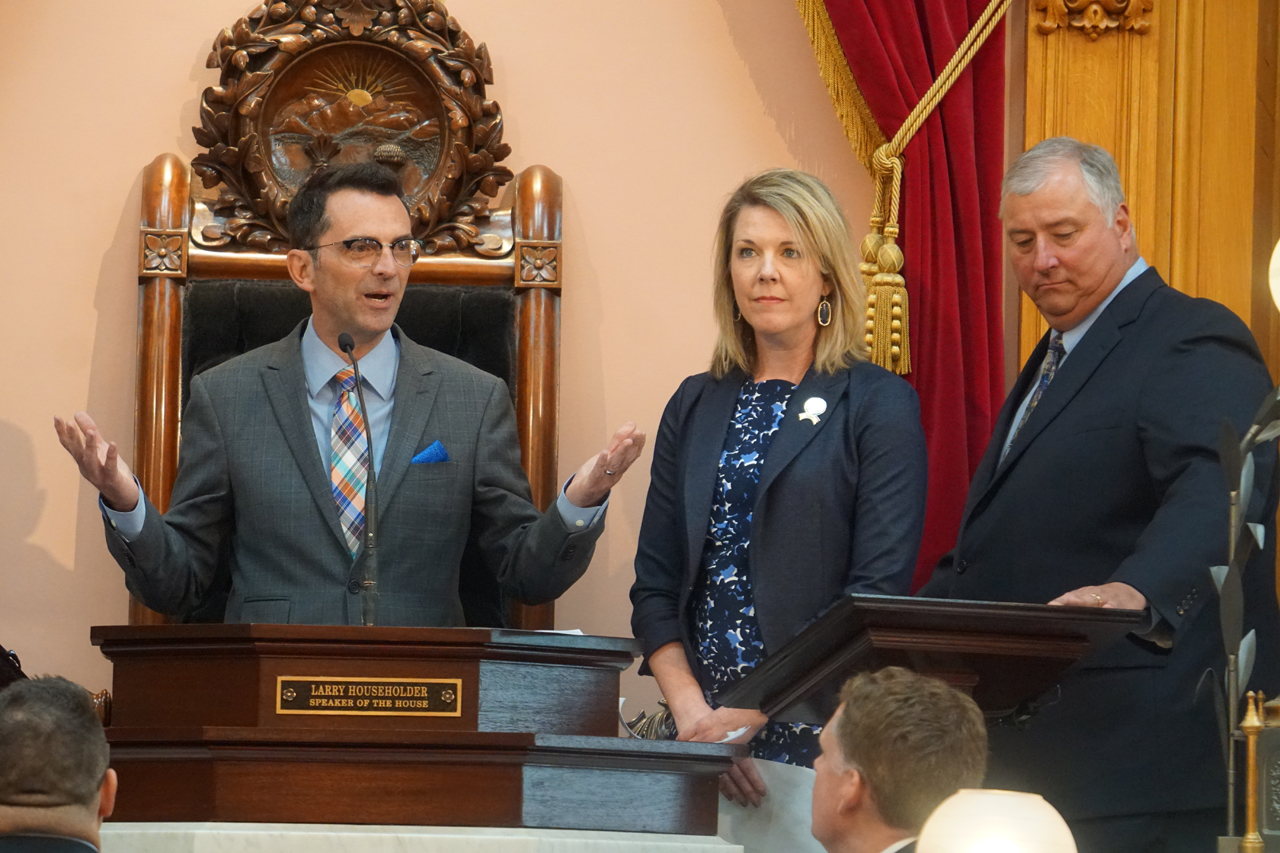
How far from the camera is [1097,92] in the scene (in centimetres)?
404

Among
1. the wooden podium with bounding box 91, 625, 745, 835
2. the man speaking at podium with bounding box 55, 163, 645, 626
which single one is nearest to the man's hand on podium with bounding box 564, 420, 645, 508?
the man speaking at podium with bounding box 55, 163, 645, 626

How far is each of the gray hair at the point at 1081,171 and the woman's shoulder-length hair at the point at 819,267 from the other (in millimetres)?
361

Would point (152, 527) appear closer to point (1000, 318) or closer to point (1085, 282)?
point (1085, 282)

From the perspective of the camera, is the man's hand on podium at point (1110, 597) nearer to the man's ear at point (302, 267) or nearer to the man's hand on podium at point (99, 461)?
the man's hand on podium at point (99, 461)

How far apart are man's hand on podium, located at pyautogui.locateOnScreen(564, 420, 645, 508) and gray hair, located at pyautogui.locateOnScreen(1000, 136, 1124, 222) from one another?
853 mm

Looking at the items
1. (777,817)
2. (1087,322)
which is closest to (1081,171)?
(1087,322)

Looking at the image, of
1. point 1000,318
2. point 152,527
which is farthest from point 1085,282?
point 152,527

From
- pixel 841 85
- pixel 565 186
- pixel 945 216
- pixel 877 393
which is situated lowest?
pixel 877 393

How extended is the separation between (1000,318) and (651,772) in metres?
1.83

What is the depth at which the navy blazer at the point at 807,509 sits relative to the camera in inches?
120

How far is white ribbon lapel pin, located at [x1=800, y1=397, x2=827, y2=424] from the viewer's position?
317 cm

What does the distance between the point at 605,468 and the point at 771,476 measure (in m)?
0.38

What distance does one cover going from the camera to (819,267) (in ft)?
10.8

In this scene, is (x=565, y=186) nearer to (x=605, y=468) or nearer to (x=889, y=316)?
(x=889, y=316)
